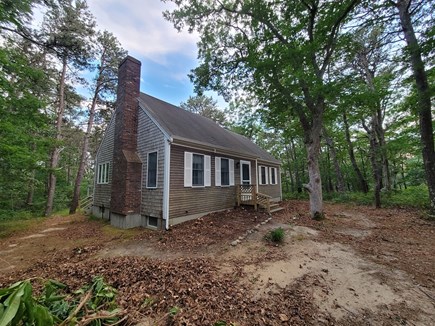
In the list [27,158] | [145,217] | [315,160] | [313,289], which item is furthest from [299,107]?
[27,158]

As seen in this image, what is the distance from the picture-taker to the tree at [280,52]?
22.9 feet

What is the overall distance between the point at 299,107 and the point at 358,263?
6.29 m

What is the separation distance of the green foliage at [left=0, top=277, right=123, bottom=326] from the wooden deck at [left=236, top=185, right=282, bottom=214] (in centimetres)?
815

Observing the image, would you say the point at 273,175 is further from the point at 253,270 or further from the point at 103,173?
the point at 253,270

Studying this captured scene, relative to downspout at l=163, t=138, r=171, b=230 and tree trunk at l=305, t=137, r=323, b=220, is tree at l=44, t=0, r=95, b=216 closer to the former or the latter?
downspout at l=163, t=138, r=171, b=230

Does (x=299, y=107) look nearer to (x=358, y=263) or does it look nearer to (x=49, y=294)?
(x=358, y=263)

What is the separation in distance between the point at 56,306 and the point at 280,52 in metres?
8.73

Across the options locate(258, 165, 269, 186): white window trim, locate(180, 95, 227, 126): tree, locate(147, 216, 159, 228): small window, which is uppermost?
locate(180, 95, 227, 126): tree

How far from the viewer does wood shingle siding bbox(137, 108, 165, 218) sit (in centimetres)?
761

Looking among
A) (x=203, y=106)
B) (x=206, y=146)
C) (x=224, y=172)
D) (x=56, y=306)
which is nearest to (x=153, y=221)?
(x=206, y=146)

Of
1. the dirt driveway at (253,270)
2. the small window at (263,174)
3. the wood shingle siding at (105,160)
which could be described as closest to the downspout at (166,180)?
the dirt driveway at (253,270)

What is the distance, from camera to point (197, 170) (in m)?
8.73

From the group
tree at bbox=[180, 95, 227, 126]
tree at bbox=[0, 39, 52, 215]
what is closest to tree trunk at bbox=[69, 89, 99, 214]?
tree at bbox=[0, 39, 52, 215]

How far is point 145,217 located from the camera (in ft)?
26.3
